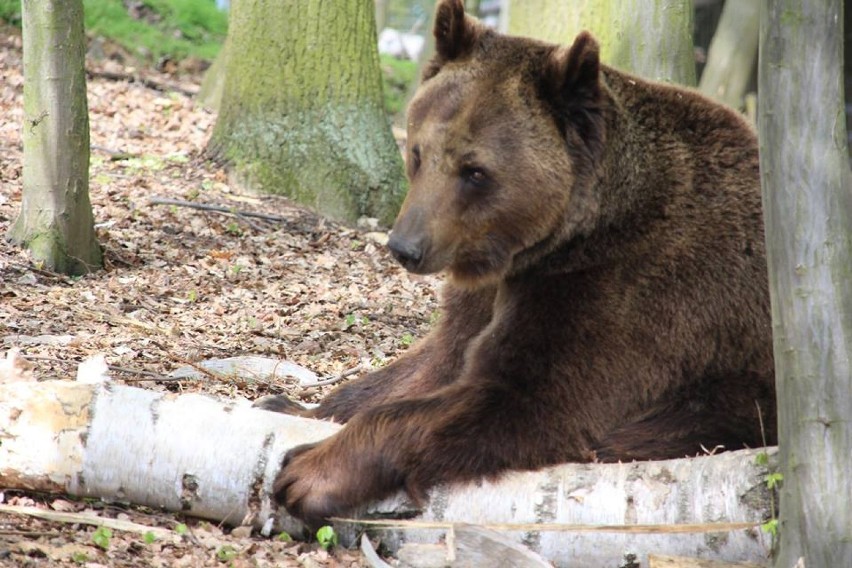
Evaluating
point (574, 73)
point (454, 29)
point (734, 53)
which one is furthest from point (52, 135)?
point (734, 53)

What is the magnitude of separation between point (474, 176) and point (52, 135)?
14.7ft

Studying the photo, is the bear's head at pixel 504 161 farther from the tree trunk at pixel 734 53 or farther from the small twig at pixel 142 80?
the tree trunk at pixel 734 53

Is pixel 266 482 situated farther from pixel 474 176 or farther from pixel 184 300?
pixel 184 300

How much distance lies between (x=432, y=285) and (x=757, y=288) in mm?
5034

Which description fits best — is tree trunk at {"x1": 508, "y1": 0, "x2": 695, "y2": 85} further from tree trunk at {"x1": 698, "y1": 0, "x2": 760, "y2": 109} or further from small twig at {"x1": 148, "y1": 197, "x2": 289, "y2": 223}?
tree trunk at {"x1": 698, "y1": 0, "x2": 760, "y2": 109}

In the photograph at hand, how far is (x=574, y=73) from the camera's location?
17.2 feet

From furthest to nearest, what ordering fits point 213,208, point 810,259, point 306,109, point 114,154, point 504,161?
point 114,154, point 306,109, point 213,208, point 504,161, point 810,259

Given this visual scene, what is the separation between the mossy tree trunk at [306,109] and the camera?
11.0 meters

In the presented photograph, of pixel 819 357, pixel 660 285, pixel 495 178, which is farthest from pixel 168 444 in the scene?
pixel 819 357

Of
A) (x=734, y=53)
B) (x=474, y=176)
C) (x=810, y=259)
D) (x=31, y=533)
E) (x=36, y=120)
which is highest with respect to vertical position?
(x=734, y=53)

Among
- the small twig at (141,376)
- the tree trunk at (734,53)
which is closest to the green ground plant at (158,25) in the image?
the tree trunk at (734,53)

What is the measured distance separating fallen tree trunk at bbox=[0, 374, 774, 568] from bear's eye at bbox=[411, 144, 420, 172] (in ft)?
4.78

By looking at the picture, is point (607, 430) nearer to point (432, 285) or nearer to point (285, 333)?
point (285, 333)

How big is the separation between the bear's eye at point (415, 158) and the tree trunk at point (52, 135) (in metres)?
3.96
